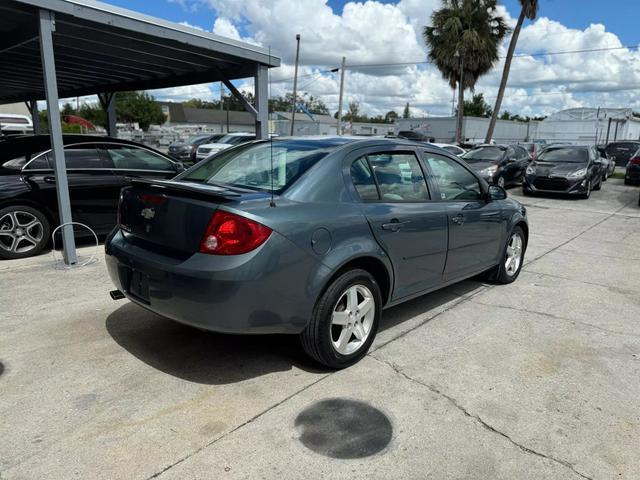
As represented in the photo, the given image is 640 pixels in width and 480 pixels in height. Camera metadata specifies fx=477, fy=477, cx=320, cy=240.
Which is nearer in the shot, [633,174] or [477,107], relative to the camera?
[633,174]

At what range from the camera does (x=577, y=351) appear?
373 centimetres

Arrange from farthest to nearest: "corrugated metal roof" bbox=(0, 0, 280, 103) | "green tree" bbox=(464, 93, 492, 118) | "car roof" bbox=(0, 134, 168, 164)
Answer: "green tree" bbox=(464, 93, 492, 118)
"car roof" bbox=(0, 134, 168, 164)
"corrugated metal roof" bbox=(0, 0, 280, 103)

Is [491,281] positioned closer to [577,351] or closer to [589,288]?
[589,288]

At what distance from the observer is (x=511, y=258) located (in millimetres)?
5441

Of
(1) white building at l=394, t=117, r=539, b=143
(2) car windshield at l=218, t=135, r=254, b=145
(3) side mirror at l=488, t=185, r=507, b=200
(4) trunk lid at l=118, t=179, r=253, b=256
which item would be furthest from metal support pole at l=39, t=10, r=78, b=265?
(1) white building at l=394, t=117, r=539, b=143

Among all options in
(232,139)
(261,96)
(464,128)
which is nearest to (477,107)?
(464,128)

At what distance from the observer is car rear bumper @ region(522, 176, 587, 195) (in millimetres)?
13539

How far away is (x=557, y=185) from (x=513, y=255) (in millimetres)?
9619

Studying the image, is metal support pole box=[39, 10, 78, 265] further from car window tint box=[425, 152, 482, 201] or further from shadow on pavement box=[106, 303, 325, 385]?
car window tint box=[425, 152, 482, 201]

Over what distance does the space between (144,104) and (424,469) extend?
7184cm

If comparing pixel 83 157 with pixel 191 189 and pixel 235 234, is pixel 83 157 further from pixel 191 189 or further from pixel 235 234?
pixel 235 234

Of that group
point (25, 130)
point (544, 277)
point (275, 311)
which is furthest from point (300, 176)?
point (25, 130)

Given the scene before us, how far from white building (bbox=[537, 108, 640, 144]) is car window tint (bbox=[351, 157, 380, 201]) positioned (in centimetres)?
4576

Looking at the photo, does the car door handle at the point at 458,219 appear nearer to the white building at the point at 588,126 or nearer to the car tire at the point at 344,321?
the car tire at the point at 344,321
